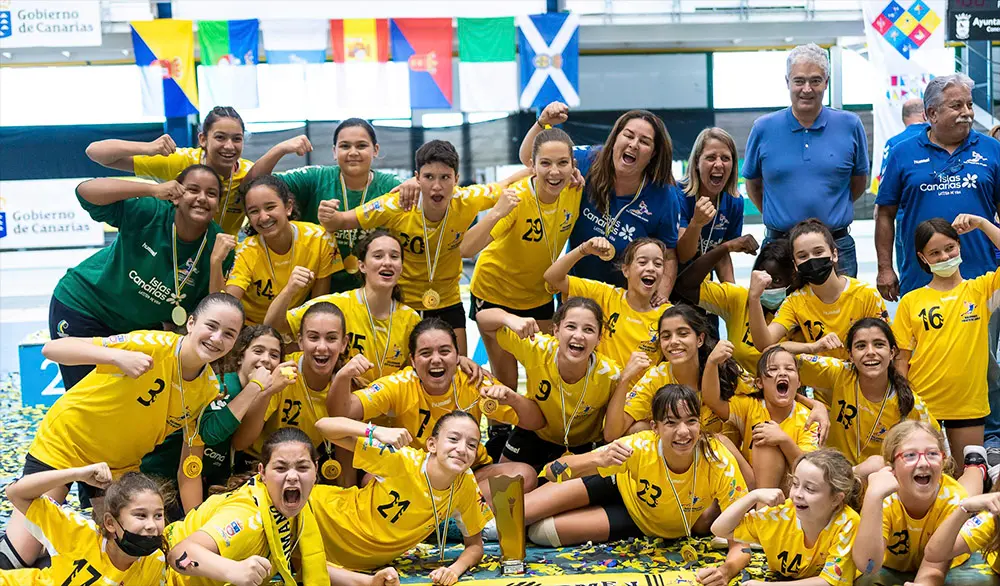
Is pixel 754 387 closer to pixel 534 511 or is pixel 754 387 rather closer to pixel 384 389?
pixel 534 511

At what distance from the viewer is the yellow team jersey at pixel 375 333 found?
199 inches

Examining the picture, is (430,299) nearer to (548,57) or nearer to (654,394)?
(654,394)

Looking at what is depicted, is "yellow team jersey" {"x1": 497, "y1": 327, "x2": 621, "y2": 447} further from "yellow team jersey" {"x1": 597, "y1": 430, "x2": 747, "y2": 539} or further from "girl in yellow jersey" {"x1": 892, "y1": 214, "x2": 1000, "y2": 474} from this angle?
"girl in yellow jersey" {"x1": 892, "y1": 214, "x2": 1000, "y2": 474}

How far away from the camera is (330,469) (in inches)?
190

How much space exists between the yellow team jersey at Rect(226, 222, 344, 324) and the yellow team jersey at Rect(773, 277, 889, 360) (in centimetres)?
257

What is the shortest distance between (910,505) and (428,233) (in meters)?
2.83

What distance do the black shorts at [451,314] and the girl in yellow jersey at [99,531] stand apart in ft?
7.43

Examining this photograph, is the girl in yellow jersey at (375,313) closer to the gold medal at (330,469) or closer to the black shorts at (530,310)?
the gold medal at (330,469)

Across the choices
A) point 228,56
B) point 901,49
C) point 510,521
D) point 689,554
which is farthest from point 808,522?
point 228,56

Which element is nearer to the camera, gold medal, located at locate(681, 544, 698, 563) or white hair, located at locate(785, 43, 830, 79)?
gold medal, located at locate(681, 544, 698, 563)

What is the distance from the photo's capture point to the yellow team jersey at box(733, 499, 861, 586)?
3.91 m

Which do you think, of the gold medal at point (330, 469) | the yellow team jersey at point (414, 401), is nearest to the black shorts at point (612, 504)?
the yellow team jersey at point (414, 401)

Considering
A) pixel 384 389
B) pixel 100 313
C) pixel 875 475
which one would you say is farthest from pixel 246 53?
pixel 875 475

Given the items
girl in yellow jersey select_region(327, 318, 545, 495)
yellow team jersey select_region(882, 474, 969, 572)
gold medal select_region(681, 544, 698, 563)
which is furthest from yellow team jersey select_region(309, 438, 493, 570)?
yellow team jersey select_region(882, 474, 969, 572)
